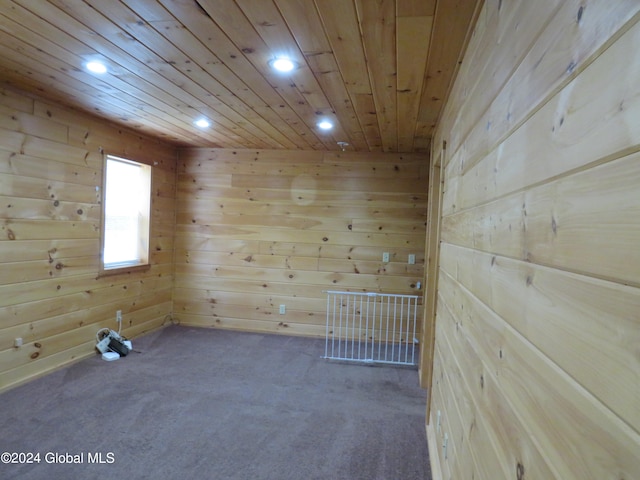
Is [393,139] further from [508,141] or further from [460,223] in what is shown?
[508,141]

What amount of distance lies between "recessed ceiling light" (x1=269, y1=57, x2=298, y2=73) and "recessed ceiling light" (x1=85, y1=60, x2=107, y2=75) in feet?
3.68

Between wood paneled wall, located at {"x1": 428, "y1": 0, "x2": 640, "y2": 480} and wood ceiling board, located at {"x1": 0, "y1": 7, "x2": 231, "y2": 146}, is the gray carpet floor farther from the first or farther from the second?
wood ceiling board, located at {"x1": 0, "y1": 7, "x2": 231, "y2": 146}

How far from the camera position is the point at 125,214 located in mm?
4523

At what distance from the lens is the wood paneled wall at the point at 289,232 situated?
4941 mm

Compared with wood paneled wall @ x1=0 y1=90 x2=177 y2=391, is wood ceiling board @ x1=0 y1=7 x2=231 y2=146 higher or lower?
higher

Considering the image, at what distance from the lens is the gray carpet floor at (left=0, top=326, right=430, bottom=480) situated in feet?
7.55

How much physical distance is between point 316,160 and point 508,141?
4137 millimetres

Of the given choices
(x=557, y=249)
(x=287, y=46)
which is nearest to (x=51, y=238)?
(x=287, y=46)

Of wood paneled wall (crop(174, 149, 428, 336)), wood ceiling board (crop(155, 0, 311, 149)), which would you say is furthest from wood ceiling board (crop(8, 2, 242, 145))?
wood paneled wall (crop(174, 149, 428, 336))

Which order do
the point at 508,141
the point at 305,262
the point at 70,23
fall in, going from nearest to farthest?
the point at 508,141 → the point at 70,23 → the point at 305,262

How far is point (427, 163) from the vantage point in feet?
16.0

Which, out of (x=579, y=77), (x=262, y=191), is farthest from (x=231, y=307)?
(x=579, y=77)

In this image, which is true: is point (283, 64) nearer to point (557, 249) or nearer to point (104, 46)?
point (104, 46)

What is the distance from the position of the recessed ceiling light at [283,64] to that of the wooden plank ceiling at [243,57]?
1.9 inches
